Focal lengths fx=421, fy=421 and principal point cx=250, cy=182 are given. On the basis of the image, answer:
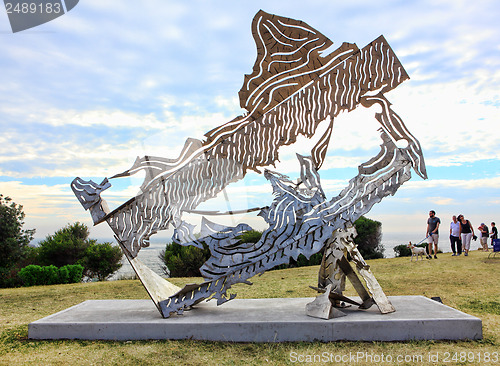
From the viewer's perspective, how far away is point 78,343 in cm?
502

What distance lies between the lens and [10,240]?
41.3 ft

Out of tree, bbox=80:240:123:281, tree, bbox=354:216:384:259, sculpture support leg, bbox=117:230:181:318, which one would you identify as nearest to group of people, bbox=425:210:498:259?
tree, bbox=354:216:384:259

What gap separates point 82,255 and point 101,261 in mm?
825

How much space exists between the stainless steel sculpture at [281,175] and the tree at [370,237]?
9536 mm

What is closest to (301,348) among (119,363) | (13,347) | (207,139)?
(119,363)

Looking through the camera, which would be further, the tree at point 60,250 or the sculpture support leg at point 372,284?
the tree at point 60,250

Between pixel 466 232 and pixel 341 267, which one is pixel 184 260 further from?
pixel 341 267

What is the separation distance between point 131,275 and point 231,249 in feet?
28.0

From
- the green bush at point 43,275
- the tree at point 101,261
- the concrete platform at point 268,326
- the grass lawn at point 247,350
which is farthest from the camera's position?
the tree at point 101,261

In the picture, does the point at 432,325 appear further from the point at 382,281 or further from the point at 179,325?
the point at 382,281

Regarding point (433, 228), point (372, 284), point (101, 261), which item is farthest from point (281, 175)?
point (101, 261)

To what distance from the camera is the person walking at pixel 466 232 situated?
38.5 ft

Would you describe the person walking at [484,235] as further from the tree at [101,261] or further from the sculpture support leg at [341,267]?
the tree at [101,261]

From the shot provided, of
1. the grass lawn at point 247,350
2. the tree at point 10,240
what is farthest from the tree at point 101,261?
the grass lawn at point 247,350
